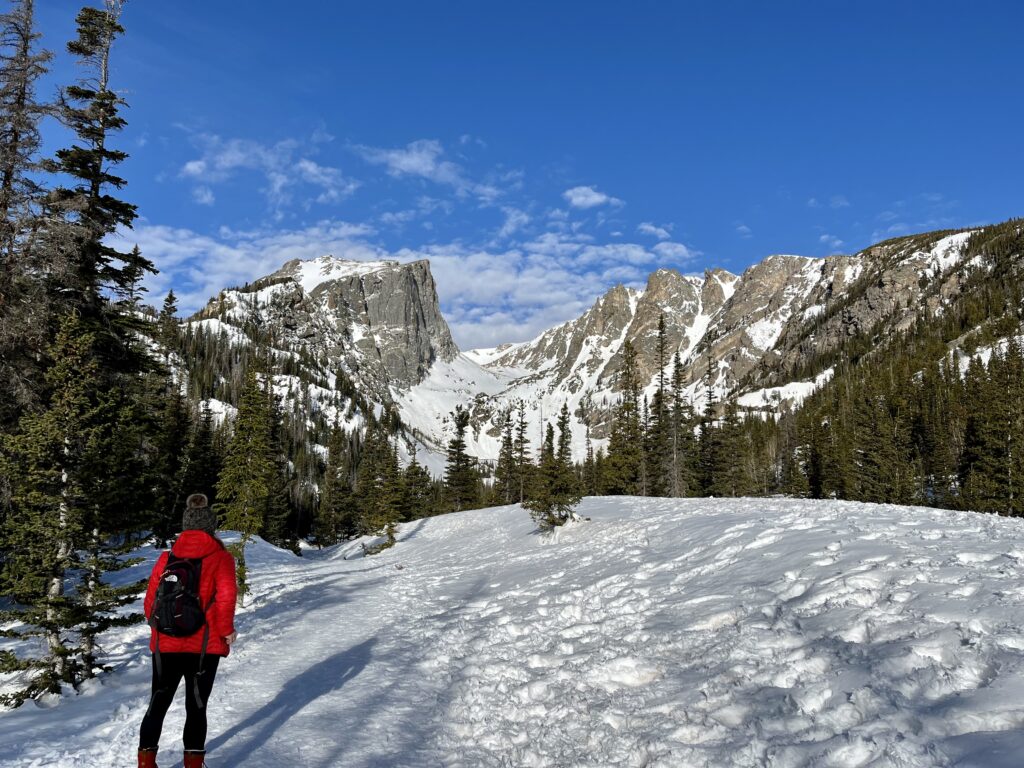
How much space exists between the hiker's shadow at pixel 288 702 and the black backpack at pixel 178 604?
1.77 m

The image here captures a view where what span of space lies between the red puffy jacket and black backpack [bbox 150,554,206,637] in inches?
3.4

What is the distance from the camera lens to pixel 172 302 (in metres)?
60.9

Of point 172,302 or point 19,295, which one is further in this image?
point 172,302

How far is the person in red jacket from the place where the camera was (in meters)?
5.84

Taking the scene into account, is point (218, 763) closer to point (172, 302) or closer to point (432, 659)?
point (432, 659)

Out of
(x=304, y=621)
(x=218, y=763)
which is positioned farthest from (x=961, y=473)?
(x=218, y=763)

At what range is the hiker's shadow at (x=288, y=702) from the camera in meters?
6.73

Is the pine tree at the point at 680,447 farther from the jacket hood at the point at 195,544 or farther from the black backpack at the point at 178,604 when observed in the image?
the black backpack at the point at 178,604

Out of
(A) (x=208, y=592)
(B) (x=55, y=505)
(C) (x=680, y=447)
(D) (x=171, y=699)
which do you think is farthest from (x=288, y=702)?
(C) (x=680, y=447)

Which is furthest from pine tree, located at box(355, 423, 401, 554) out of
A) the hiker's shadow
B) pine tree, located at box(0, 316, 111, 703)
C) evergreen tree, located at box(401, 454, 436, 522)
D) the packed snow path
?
pine tree, located at box(0, 316, 111, 703)

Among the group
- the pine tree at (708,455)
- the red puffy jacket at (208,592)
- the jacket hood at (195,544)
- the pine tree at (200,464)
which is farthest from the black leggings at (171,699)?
the pine tree at (708,455)

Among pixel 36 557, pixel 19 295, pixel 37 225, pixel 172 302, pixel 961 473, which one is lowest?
pixel 961 473

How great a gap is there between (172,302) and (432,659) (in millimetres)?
63172

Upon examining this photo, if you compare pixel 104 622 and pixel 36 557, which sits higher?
pixel 36 557
